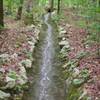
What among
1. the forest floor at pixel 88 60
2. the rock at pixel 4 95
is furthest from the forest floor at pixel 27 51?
the rock at pixel 4 95

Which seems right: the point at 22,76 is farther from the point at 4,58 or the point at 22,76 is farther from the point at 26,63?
the point at 26,63

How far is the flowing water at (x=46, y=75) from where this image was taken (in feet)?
34.5

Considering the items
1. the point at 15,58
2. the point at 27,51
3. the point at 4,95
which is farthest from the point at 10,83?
the point at 27,51

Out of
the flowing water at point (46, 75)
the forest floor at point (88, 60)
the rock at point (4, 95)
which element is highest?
the forest floor at point (88, 60)

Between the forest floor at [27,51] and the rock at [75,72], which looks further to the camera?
the rock at [75,72]

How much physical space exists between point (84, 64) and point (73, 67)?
661 millimetres

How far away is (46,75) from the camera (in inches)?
500

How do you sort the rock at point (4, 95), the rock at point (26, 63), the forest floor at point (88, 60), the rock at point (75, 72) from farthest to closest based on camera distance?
the rock at point (26, 63) < the rock at point (75, 72) < the forest floor at point (88, 60) < the rock at point (4, 95)

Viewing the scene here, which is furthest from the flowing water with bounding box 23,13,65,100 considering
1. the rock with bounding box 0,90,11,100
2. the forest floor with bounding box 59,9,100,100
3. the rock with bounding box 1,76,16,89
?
the forest floor with bounding box 59,9,100,100

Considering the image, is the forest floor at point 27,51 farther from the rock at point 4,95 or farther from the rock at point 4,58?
the rock at point 4,95

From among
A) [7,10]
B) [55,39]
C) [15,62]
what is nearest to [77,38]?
[55,39]

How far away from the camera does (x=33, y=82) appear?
1169 cm

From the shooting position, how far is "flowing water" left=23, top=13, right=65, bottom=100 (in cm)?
1051

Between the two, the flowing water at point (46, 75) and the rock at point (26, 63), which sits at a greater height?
the rock at point (26, 63)
